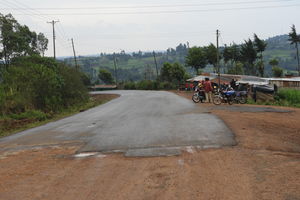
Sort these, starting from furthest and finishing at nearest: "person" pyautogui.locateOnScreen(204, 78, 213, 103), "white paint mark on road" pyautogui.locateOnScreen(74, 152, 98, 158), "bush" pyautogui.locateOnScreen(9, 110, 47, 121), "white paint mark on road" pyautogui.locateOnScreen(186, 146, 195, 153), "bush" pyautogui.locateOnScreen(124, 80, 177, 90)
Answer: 1. "bush" pyautogui.locateOnScreen(124, 80, 177, 90)
2. "person" pyautogui.locateOnScreen(204, 78, 213, 103)
3. "bush" pyautogui.locateOnScreen(9, 110, 47, 121)
4. "white paint mark on road" pyautogui.locateOnScreen(74, 152, 98, 158)
5. "white paint mark on road" pyautogui.locateOnScreen(186, 146, 195, 153)

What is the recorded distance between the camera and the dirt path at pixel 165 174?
17.8 feet

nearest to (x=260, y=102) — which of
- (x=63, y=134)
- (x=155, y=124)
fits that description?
(x=155, y=124)

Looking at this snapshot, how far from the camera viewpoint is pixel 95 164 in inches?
299

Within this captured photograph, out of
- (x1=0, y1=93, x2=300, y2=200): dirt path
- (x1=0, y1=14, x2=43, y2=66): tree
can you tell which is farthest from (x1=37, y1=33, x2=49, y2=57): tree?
(x1=0, y1=93, x2=300, y2=200): dirt path

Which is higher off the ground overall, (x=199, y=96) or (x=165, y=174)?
(x=199, y=96)

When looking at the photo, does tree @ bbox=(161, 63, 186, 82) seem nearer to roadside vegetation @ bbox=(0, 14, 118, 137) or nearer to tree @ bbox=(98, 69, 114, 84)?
roadside vegetation @ bbox=(0, 14, 118, 137)

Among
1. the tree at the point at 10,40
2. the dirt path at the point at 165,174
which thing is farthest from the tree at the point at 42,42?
the dirt path at the point at 165,174

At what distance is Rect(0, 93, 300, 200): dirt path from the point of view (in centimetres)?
543

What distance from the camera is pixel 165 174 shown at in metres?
6.41

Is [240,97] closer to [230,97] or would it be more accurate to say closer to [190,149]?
[230,97]

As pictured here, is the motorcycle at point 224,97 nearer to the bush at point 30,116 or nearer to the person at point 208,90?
the person at point 208,90

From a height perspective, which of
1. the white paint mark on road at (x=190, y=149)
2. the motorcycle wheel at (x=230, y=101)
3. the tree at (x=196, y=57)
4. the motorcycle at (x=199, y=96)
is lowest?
the white paint mark on road at (x=190, y=149)

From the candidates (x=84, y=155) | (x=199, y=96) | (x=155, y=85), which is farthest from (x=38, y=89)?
(x=155, y=85)

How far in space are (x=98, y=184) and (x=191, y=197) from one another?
181 centimetres
